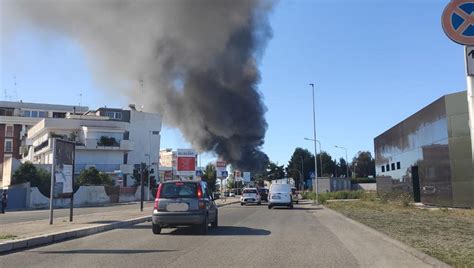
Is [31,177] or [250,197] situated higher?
[31,177]

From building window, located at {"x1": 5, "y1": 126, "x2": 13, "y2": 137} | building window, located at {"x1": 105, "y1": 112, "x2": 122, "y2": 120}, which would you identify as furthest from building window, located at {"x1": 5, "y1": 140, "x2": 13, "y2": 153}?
building window, located at {"x1": 105, "y1": 112, "x2": 122, "y2": 120}

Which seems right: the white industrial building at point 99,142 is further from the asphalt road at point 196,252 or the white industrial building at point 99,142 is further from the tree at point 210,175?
the asphalt road at point 196,252

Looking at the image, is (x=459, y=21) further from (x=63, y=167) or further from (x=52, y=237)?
(x=63, y=167)

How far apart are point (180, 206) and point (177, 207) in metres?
0.09

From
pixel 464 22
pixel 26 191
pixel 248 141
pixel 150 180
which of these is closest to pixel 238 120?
pixel 248 141

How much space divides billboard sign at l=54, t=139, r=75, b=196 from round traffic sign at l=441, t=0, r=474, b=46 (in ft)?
50.0

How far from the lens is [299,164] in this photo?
130 metres

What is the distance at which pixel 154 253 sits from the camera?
31.7 ft

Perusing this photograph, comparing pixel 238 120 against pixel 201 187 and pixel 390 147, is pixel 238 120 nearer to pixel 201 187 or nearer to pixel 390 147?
pixel 390 147

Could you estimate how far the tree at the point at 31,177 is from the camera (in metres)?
48.4

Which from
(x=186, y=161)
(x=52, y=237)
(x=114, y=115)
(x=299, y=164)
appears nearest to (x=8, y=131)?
(x=114, y=115)

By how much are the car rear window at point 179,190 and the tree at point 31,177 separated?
38.2m

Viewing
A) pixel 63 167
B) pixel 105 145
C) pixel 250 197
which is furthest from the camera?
pixel 105 145

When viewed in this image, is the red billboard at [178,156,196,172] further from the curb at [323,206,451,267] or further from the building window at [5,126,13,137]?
the building window at [5,126,13,137]
